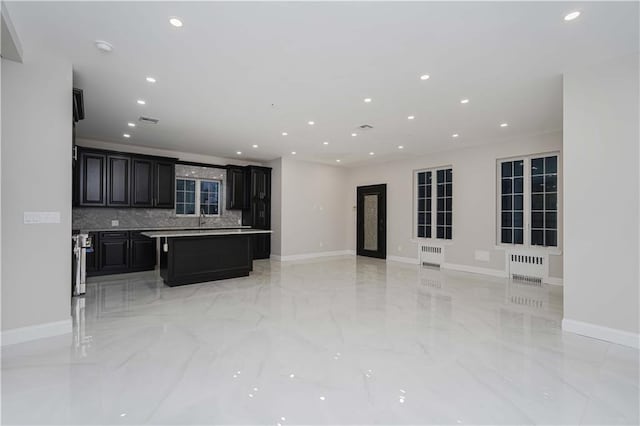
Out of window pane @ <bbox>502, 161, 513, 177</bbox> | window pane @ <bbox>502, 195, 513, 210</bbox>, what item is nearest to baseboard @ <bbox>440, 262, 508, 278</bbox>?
window pane @ <bbox>502, 195, 513, 210</bbox>

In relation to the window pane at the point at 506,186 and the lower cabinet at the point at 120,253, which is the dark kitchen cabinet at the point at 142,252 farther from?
the window pane at the point at 506,186

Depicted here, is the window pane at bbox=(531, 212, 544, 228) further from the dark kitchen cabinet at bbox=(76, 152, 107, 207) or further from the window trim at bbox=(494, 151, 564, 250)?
the dark kitchen cabinet at bbox=(76, 152, 107, 207)

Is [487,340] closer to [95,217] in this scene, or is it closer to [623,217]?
[623,217]

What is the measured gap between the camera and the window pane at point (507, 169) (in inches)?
264

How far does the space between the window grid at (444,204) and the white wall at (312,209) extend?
3.08 metres

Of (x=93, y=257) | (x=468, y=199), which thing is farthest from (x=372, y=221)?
(x=93, y=257)

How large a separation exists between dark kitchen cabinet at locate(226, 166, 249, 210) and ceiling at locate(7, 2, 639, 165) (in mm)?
2950

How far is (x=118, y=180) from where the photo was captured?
22.1 feet

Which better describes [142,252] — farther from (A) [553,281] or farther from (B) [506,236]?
(A) [553,281]

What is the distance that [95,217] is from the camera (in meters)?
6.78

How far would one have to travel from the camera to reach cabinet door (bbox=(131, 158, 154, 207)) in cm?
691

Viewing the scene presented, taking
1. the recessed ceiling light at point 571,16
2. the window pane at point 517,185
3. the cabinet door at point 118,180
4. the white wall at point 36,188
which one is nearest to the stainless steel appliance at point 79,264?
the white wall at point 36,188

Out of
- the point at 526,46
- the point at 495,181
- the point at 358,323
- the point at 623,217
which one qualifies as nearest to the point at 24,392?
the point at 358,323

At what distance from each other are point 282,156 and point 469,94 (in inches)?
206
